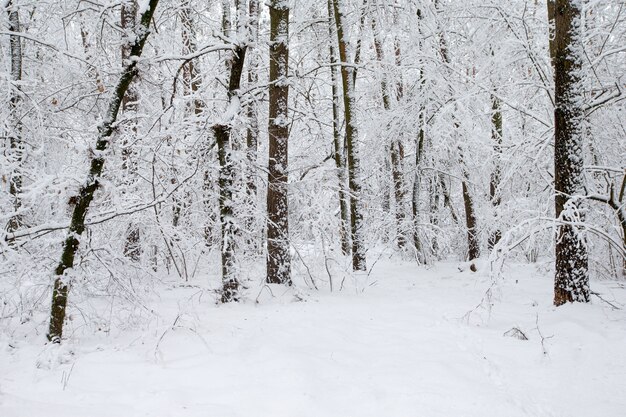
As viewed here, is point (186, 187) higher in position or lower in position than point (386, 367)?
higher

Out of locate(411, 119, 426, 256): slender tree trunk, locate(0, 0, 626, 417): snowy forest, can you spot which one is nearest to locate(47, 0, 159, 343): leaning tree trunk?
locate(0, 0, 626, 417): snowy forest

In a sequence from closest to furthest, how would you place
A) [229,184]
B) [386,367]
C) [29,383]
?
[29,383]
[386,367]
[229,184]

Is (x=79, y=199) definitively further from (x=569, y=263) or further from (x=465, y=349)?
(x=569, y=263)

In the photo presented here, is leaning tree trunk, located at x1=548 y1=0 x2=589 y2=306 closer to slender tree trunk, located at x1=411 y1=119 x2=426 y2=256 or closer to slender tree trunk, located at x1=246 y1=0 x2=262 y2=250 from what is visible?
slender tree trunk, located at x1=246 y1=0 x2=262 y2=250

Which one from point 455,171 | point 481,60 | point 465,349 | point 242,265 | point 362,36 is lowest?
point 465,349

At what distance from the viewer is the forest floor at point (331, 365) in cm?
346

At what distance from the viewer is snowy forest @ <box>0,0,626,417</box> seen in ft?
12.7

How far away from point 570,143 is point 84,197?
629 cm

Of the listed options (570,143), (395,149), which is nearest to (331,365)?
(570,143)

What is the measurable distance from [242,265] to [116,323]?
2.03 m

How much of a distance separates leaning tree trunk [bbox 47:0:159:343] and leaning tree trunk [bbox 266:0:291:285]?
3154mm

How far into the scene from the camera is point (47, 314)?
5.71 metres

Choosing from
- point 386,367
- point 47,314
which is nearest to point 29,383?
point 47,314

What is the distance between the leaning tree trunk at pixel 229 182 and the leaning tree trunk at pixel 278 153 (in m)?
0.95
